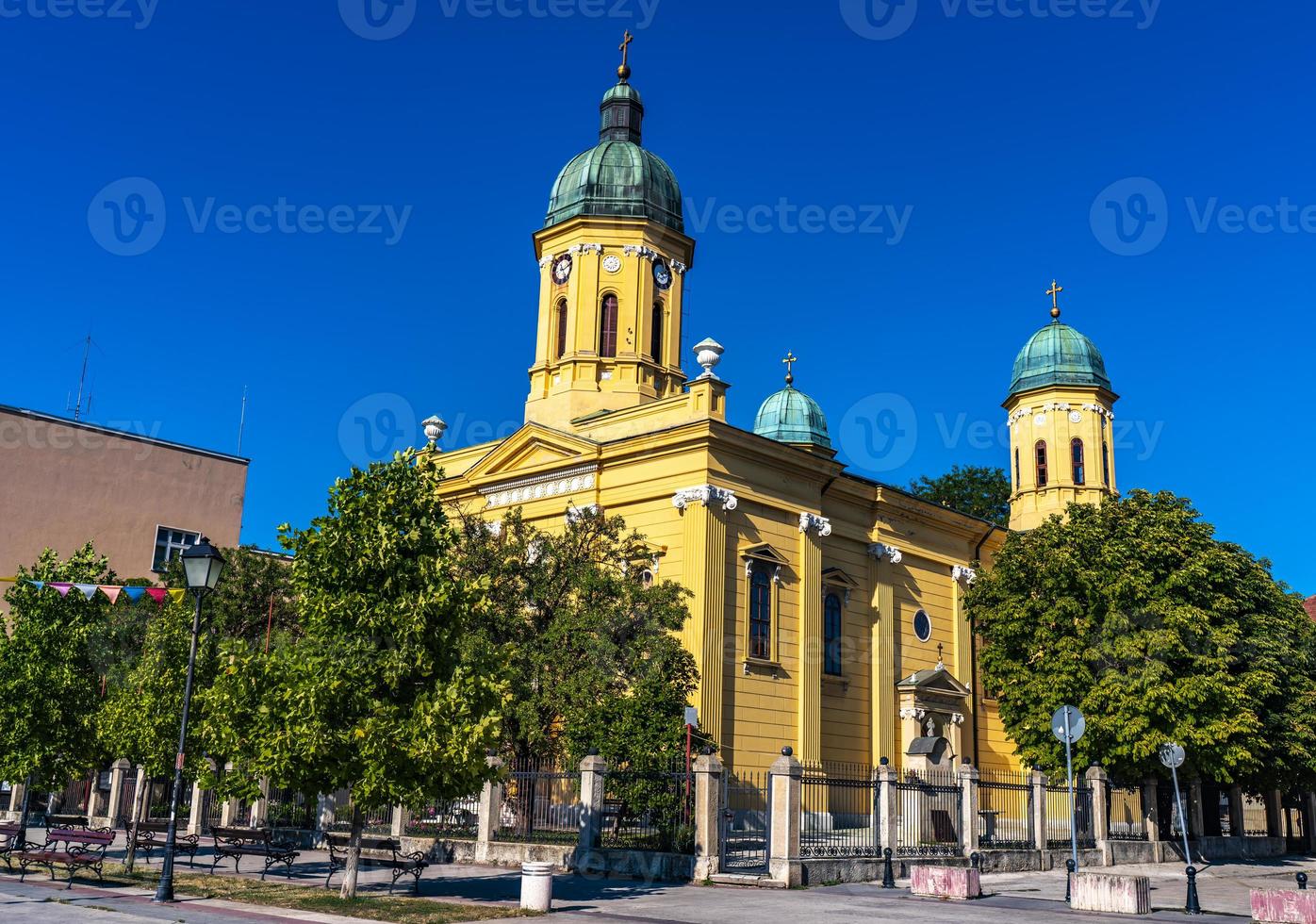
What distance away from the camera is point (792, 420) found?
4600 centimetres

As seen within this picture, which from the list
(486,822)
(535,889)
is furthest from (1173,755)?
(535,889)

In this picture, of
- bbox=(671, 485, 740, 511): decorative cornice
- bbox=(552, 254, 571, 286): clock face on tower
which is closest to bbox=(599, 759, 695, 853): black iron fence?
bbox=(671, 485, 740, 511): decorative cornice

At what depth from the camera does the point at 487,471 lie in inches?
1481

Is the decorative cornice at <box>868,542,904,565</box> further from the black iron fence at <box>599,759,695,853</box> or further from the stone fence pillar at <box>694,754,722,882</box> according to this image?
the stone fence pillar at <box>694,754,722,882</box>

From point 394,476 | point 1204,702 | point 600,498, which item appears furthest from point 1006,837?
point 394,476

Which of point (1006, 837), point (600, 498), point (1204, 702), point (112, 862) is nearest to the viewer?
point (112, 862)

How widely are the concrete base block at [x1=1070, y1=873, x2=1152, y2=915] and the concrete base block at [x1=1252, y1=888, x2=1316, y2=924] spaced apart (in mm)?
2052

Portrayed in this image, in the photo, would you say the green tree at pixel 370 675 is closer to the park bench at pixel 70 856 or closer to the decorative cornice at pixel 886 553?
the park bench at pixel 70 856

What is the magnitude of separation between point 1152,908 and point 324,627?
47.8 ft

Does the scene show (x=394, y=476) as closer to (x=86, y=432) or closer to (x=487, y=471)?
(x=487, y=471)

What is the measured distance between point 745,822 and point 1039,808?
714 cm

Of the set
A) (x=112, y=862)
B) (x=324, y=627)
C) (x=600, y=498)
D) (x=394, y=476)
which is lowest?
(x=112, y=862)

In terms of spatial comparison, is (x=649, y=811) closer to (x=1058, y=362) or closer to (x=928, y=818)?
(x=928, y=818)

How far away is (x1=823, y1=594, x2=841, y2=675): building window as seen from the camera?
34938 millimetres
